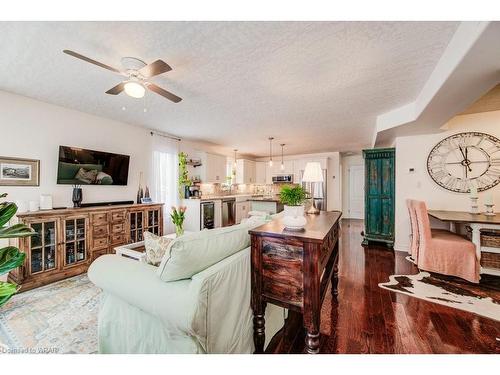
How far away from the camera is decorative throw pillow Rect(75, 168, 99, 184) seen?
3.32 m

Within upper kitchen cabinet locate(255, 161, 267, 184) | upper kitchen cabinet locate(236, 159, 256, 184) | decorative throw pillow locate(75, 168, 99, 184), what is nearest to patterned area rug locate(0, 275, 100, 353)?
decorative throw pillow locate(75, 168, 99, 184)

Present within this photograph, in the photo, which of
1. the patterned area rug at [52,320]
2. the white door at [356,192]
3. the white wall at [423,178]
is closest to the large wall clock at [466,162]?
the white wall at [423,178]

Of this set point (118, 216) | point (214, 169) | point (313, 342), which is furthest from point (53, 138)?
point (313, 342)

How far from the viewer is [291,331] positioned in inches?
72.6

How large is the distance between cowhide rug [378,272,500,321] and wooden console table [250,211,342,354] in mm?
1718

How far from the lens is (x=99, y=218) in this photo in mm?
3193

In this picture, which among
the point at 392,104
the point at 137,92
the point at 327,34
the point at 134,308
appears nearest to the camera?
the point at 134,308

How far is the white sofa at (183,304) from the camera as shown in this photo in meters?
1.11

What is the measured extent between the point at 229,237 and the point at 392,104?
10.8 ft

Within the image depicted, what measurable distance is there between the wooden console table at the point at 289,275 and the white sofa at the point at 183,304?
86 millimetres

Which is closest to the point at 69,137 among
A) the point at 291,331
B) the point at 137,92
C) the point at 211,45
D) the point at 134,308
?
the point at 137,92

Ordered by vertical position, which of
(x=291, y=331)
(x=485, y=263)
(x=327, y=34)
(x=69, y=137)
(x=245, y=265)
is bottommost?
(x=291, y=331)

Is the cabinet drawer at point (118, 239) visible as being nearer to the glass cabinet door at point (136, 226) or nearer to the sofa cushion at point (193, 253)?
the glass cabinet door at point (136, 226)
